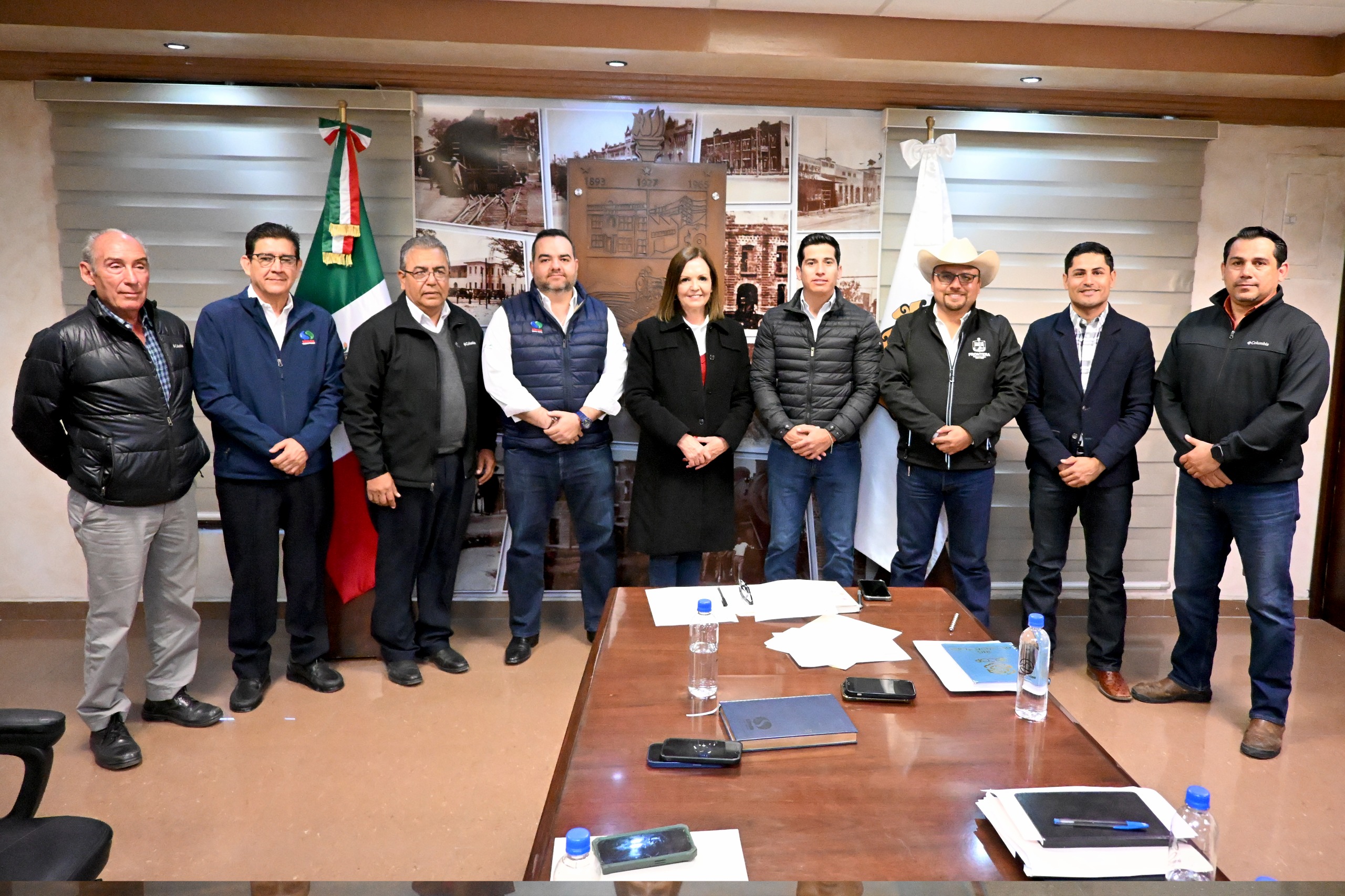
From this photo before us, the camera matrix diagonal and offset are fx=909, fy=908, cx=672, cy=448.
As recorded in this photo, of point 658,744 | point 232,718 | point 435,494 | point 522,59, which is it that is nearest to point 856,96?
point 522,59

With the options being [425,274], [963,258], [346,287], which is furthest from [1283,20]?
[346,287]

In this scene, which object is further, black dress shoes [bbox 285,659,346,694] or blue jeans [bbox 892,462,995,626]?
blue jeans [bbox 892,462,995,626]

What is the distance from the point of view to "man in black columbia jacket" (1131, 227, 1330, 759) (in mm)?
3305

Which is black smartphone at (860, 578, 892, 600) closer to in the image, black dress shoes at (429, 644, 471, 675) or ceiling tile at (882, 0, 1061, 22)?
black dress shoes at (429, 644, 471, 675)

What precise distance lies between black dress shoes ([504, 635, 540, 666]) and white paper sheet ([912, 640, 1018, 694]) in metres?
2.28

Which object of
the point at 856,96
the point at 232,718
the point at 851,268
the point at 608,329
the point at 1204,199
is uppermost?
the point at 856,96

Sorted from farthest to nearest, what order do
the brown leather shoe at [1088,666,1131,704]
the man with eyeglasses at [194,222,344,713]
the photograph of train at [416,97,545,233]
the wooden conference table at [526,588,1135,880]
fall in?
the photograph of train at [416,97,545,233]
the brown leather shoe at [1088,666,1131,704]
the man with eyeglasses at [194,222,344,713]
the wooden conference table at [526,588,1135,880]

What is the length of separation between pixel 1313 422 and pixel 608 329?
3663mm

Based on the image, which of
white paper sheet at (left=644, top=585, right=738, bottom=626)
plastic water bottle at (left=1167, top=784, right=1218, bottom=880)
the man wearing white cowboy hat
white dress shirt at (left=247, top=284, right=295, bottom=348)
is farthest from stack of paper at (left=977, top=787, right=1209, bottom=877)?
white dress shirt at (left=247, top=284, right=295, bottom=348)

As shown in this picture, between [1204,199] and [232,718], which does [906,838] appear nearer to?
[232,718]

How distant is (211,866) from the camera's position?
258 cm

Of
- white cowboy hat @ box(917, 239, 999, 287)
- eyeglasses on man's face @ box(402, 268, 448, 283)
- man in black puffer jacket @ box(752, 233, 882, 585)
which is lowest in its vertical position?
man in black puffer jacket @ box(752, 233, 882, 585)

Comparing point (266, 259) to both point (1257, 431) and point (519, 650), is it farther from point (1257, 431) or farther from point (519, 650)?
point (1257, 431)

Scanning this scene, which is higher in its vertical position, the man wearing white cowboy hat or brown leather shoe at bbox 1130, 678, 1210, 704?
the man wearing white cowboy hat
